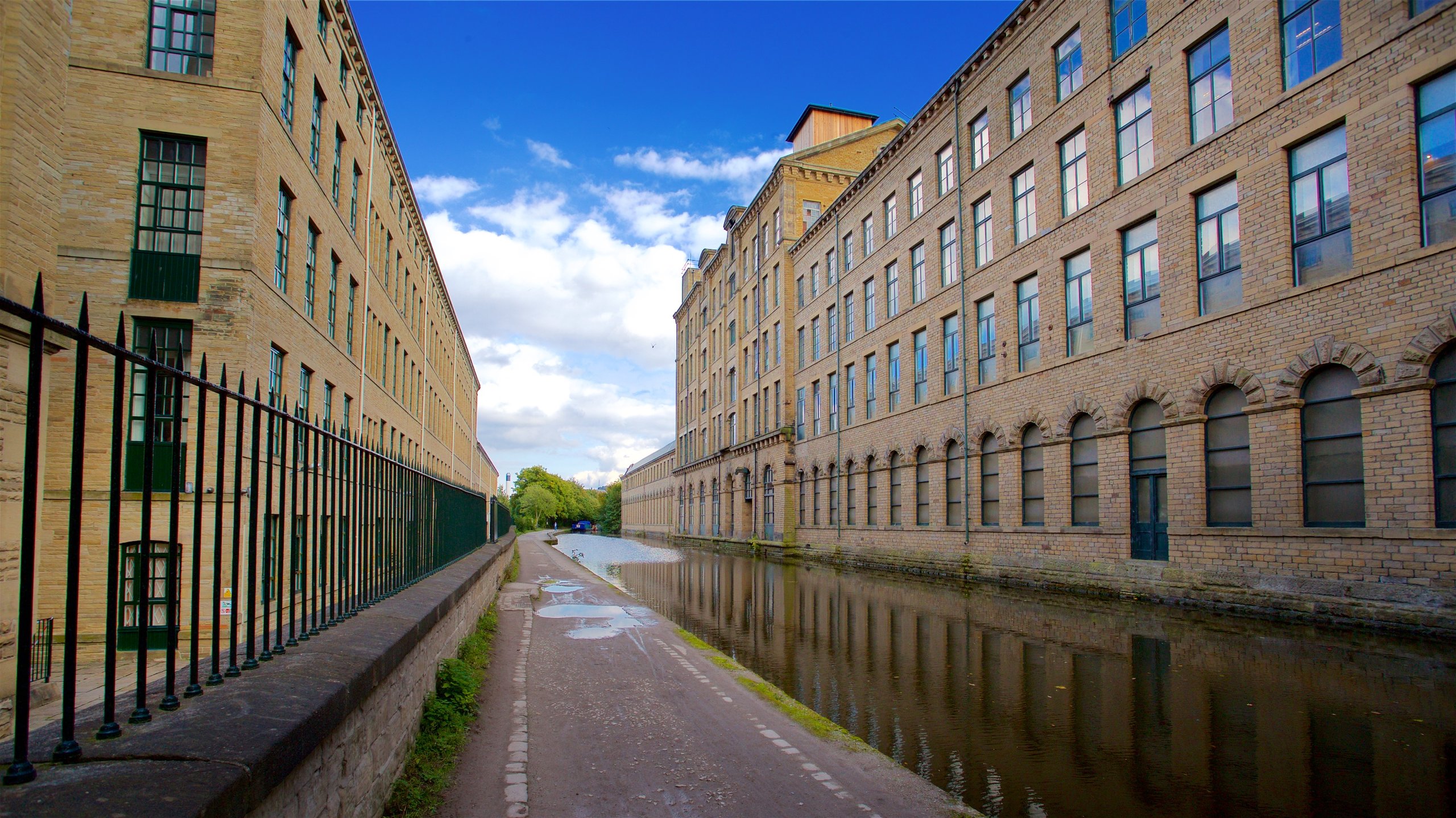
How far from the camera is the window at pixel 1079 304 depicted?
20.3 meters

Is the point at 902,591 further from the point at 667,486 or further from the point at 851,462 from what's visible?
the point at 667,486

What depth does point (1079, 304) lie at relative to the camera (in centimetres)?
2072

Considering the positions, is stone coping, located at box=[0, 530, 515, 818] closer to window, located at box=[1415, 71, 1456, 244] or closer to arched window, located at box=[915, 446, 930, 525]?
window, located at box=[1415, 71, 1456, 244]

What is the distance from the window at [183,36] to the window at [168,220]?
1285 mm

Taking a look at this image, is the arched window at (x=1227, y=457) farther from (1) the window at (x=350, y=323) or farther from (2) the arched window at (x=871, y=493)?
(1) the window at (x=350, y=323)

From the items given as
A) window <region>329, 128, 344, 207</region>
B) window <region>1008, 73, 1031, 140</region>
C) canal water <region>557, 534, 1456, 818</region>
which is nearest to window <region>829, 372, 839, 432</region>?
window <region>1008, 73, 1031, 140</region>

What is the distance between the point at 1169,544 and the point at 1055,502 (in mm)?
3861

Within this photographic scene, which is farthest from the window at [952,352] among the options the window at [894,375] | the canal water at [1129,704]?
the canal water at [1129,704]

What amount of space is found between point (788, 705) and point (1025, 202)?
62.9 ft

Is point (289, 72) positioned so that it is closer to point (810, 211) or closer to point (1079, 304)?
point (1079, 304)

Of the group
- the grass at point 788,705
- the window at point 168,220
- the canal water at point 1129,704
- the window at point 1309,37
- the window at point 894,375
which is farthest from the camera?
the window at point 894,375

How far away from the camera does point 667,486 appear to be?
7644 centimetres

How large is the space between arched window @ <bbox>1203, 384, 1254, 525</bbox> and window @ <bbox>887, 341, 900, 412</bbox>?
14510 mm

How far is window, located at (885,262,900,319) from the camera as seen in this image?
3098cm
